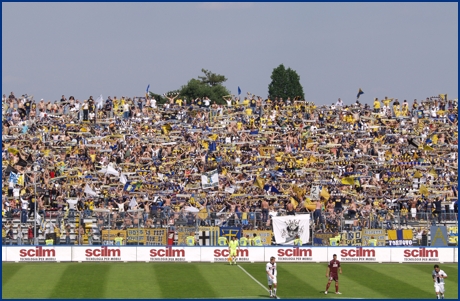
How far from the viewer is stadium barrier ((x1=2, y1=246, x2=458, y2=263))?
4644cm

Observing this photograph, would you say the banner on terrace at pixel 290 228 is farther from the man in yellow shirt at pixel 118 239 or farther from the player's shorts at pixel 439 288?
the player's shorts at pixel 439 288

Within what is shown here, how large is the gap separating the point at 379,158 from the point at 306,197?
31.7ft

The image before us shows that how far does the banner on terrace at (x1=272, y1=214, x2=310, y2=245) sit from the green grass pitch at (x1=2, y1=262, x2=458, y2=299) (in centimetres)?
342

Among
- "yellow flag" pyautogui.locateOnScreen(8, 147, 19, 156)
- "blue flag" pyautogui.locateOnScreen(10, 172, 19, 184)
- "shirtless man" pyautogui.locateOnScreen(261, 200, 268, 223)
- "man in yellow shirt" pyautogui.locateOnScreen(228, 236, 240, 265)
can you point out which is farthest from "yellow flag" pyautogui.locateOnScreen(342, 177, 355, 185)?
"yellow flag" pyautogui.locateOnScreen(8, 147, 19, 156)

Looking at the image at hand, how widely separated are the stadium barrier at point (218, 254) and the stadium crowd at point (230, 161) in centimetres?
237

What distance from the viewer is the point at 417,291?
113ft

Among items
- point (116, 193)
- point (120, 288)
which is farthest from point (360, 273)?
point (116, 193)

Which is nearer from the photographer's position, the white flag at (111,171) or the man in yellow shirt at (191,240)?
the man in yellow shirt at (191,240)

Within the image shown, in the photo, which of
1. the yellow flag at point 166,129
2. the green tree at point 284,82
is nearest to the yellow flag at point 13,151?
the yellow flag at point 166,129

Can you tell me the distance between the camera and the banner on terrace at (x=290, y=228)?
4925 centimetres

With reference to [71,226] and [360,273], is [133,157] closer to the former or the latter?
[71,226]

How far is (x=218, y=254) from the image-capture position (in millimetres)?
46875

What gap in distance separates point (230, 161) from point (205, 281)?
2594 centimetres

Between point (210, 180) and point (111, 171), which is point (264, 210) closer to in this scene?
point (210, 180)
